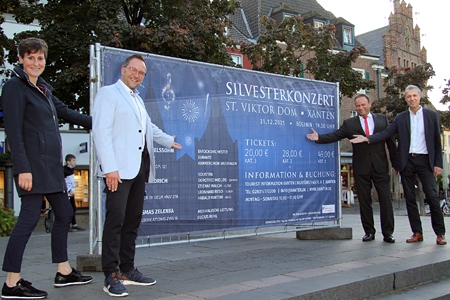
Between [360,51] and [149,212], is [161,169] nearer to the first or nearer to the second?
[149,212]

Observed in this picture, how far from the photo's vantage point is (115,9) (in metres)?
15.3

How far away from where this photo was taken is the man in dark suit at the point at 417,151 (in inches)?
285

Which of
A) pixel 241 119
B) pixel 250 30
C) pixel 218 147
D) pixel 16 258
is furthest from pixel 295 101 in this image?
pixel 250 30

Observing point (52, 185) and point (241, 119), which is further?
point (241, 119)

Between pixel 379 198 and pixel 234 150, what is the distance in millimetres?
2514

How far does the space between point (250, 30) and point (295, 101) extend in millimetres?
32930

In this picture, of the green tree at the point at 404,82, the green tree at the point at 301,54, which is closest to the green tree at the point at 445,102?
the green tree at the point at 404,82

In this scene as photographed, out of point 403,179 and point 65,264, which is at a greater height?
point 403,179

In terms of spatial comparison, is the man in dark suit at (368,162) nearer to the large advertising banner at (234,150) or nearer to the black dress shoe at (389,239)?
the black dress shoe at (389,239)

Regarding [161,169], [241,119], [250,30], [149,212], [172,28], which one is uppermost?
[250,30]

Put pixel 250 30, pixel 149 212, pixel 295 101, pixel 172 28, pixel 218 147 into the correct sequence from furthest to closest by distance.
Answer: pixel 250 30
pixel 172 28
pixel 295 101
pixel 218 147
pixel 149 212

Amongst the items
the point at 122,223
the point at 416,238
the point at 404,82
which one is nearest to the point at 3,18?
the point at 122,223

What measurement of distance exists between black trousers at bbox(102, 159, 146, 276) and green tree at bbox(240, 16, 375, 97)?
14.3m

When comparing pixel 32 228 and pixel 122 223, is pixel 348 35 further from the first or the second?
pixel 32 228
